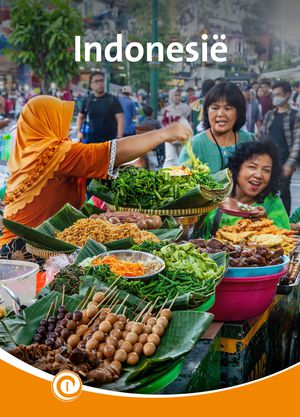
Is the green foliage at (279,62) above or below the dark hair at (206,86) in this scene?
above

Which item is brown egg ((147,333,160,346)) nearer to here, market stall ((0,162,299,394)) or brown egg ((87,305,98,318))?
market stall ((0,162,299,394))

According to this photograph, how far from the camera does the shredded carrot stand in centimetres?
243

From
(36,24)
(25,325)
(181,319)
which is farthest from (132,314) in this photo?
(36,24)

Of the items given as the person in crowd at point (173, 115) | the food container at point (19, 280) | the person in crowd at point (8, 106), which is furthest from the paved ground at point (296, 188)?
the food container at point (19, 280)

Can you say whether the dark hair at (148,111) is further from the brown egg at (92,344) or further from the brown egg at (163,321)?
the brown egg at (92,344)

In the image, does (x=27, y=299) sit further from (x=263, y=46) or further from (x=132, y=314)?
(x=263, y=46)

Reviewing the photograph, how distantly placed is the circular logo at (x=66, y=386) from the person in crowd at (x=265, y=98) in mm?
2550

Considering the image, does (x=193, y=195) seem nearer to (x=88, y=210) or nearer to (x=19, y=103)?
(x=88, y=210)

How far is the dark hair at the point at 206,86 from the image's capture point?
3.77m

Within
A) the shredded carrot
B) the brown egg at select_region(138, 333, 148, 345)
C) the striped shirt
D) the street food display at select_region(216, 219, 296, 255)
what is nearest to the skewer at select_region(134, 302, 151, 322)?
the brown egg at select_region(138, 333, 148, 345)

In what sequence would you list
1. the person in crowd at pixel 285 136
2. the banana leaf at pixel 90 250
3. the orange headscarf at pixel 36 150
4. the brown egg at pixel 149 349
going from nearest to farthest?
the brown egg at pixel 149 349
the banana leaf at pixel 90 250
the orange headscarf at pixel 36 150
the person in crowd at pixel 285 136

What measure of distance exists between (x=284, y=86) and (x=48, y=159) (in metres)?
1.56

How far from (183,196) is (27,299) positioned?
136cm

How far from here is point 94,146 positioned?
3.62 metres
